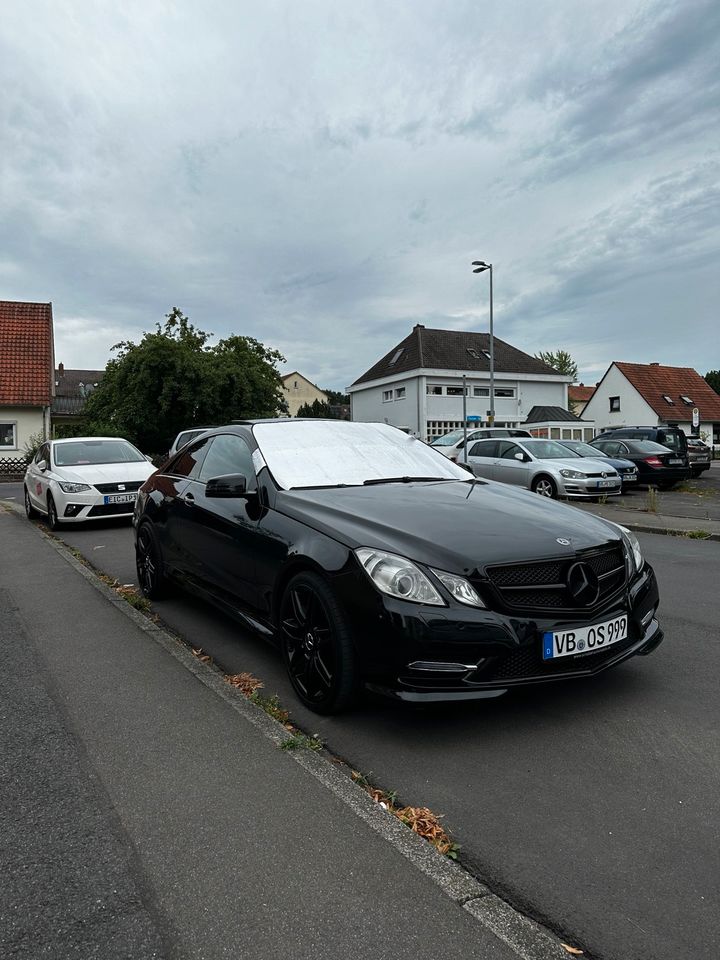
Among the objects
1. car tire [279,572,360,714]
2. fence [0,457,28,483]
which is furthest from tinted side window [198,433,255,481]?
fence [0,457,28,483]

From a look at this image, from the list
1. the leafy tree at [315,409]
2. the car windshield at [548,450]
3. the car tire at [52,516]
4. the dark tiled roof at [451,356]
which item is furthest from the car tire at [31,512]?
the leafy tree at [315,409]

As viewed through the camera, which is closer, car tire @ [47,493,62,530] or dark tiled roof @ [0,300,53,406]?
car tire @ [47,493,62,530]

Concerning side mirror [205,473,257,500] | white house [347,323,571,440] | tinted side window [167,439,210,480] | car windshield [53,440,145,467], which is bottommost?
side mirror [205,473,257,500]

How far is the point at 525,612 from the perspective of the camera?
3375mm

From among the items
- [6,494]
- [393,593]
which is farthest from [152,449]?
[393,593]

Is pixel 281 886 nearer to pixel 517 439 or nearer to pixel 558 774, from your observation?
pixel 558 774

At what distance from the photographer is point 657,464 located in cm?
2109

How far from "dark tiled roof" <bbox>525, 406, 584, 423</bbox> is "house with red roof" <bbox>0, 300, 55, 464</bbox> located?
114 feet

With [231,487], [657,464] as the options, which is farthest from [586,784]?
[657,464]

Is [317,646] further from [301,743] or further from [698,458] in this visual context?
[698,458]

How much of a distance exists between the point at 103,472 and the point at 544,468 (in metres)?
9.54

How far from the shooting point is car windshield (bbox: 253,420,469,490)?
4.72m

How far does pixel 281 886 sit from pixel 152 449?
37593mm

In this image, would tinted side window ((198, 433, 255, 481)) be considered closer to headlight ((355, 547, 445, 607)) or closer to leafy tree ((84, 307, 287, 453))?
headlight ((355, 547, 445, 607))
